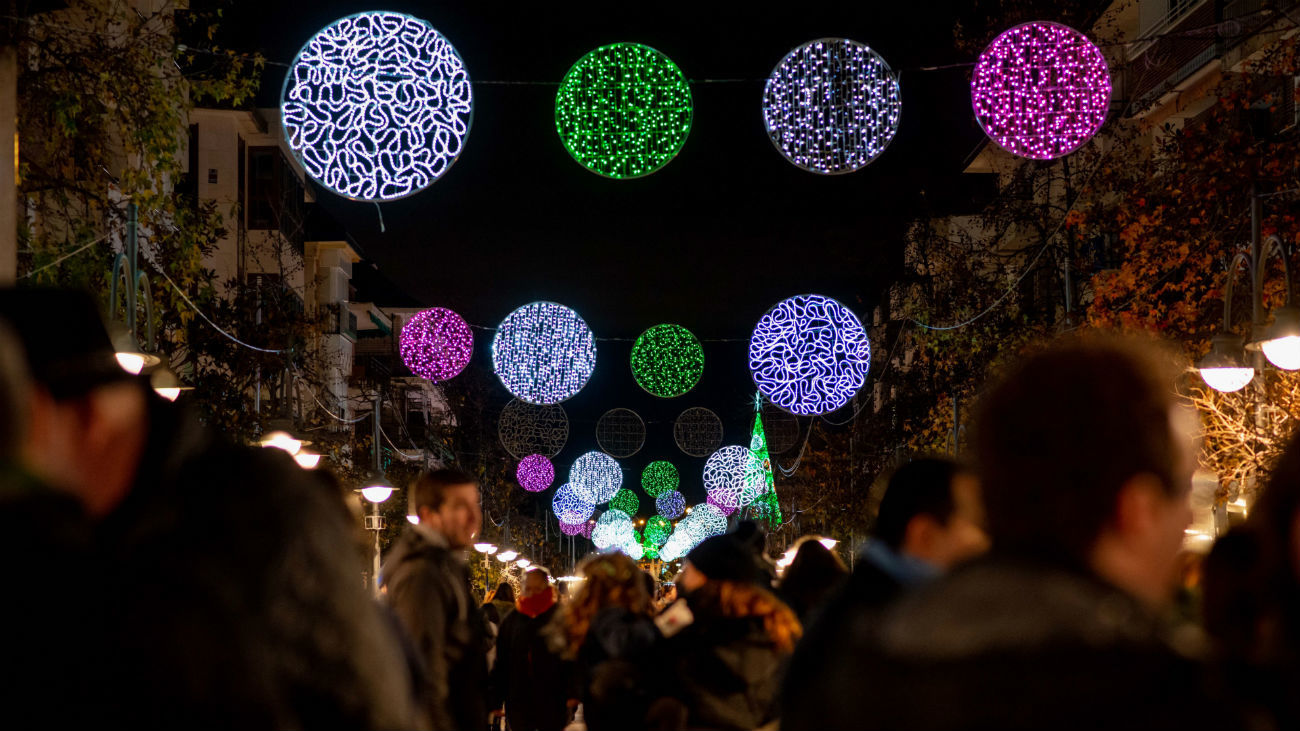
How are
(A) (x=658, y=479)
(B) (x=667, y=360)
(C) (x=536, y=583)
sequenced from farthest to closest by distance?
(A) (x=658, y=479)
(B) (x=667, y=360)
(C) (x=536, y=583)

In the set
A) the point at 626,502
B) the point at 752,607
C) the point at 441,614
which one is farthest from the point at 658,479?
the point at 441,614

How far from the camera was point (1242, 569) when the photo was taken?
4289mm

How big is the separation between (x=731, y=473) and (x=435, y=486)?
144ft

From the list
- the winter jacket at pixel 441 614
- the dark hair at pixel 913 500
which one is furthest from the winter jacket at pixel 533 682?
the dark hair at pixel 913 500

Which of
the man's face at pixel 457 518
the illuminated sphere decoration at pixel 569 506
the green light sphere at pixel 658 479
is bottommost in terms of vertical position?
the illuminated sphere decoration at pixel 569 506

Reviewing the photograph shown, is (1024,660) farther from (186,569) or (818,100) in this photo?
(818,100)

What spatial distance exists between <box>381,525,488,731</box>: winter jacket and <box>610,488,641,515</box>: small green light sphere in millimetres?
69733

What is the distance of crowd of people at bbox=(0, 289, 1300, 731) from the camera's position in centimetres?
214

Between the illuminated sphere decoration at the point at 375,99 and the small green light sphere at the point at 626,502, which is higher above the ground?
the illuminated sphere decoration at the point at 375,99

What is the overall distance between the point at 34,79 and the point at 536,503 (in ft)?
282

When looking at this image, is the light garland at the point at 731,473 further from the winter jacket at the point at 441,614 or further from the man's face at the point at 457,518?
the winter jacket at the point at 441,614

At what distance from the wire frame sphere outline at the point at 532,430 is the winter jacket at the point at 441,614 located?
126 feet

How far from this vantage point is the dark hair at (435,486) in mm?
7219

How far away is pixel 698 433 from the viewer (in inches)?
1896
